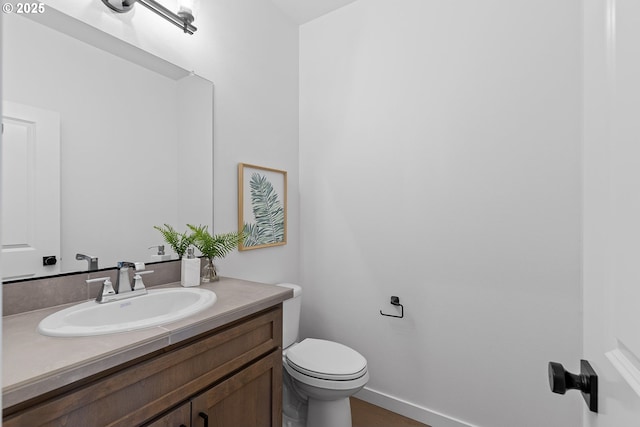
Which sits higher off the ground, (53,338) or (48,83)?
(48,83)

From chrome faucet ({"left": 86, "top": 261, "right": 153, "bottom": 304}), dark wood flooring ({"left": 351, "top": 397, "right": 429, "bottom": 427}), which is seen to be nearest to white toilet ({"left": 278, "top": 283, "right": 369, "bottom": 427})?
dark wood flooring ({"left": 351, "top": 397, "right": 429, "bottom": 427})

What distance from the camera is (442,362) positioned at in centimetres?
182

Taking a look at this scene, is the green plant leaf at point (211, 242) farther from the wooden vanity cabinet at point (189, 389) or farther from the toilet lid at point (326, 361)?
the toilet lid at point (326, 361)

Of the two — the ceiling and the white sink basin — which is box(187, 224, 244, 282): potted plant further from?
the ceiling

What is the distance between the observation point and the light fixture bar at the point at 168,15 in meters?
1.34

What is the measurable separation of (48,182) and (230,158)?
851mm

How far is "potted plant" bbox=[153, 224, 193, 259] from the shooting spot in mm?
1481

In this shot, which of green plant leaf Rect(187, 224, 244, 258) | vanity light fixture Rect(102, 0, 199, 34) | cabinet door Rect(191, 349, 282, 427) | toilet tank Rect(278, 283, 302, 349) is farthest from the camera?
toilet tank Rect(278, 283, 302, 349)

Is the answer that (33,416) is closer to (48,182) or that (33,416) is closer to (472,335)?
(48,182)

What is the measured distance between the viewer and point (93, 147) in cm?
124

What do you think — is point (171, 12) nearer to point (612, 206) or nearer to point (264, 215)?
point (264, 215)

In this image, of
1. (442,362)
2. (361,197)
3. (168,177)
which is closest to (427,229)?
(361,197)

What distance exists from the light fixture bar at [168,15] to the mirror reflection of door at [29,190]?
601mm

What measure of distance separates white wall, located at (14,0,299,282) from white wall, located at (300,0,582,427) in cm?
16
